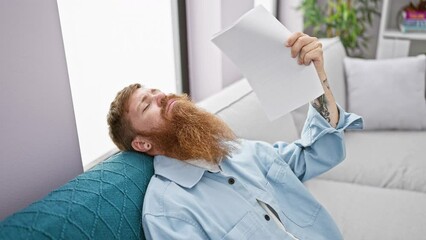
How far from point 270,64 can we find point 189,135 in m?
0.30

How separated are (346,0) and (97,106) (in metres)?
2.37

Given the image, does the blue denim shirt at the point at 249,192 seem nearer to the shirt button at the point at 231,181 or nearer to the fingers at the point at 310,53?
the shirt button at the point at 231,181

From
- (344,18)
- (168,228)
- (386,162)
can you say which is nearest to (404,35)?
(344,18)

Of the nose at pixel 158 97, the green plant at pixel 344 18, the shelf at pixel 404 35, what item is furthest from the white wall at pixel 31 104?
the shelf at pixel 404 35

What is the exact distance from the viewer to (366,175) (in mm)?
1741

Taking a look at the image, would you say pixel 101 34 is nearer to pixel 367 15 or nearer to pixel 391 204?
pixel 391 204

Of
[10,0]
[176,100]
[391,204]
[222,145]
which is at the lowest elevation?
[391,204]

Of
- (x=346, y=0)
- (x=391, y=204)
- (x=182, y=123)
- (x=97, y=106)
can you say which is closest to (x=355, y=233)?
(x=391, y=204)

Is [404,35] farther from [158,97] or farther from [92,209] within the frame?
[92,209]

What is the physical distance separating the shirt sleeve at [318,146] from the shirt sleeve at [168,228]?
451 mm

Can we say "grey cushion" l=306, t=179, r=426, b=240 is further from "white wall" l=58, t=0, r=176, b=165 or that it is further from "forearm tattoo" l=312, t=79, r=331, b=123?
"white wall" l=58, t=0, r=176, b=165

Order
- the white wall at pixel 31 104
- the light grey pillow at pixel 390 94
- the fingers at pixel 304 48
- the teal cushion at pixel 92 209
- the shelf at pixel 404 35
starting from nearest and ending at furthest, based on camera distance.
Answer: the teal cushion at pixel 92 209, the white wall at pixel 31 104, the fingers at pixel 304 48, the light grey pillow at pixel 390 94, the shelf at pixel 404 35

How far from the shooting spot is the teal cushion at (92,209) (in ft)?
2.37

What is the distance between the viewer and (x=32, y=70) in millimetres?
881
